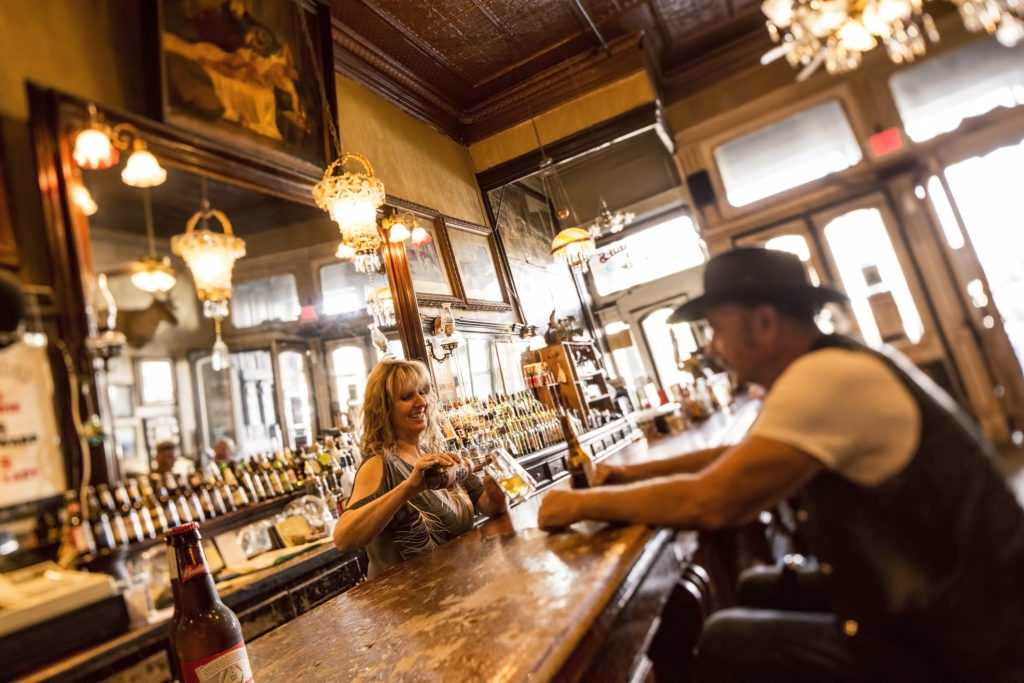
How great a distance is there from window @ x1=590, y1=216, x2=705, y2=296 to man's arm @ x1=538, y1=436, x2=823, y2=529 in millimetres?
9000

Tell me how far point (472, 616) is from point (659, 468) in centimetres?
94

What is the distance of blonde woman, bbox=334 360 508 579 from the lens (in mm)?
1919

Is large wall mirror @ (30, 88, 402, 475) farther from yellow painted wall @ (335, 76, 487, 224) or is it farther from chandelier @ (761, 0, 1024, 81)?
chandelier @ (761, 0, 1024, 81)

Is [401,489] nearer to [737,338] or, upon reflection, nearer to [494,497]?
[494,497]

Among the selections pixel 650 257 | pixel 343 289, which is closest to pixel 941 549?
pixel 343 289

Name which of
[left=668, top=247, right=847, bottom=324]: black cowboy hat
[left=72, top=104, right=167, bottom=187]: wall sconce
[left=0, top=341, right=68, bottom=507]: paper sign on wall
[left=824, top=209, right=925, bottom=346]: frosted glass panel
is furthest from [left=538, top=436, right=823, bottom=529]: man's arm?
[left=824, top=209, right=925, bottom=346]: frosted glass panel

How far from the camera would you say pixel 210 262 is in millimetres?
2875

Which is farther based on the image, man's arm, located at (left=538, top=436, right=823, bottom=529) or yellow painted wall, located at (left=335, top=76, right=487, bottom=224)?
yellow painted wall, located at (left=335, top=76, right=487, bottom=224)

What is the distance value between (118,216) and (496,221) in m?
4.34

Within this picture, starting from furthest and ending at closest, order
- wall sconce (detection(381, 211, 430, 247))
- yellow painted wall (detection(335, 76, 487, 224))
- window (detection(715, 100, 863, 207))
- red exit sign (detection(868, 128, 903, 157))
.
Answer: window (detection(715, 100, 863, 207)), red exit sign (detection(868, 128, 903, 157)), yellow painted wall (detection(335, 76, 487, 224)), wall sconce (detection(381, 211, 430, 247))

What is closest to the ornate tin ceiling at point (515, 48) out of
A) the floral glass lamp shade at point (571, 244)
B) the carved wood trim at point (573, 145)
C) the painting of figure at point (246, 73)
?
the carved wood trim at point (573, 145)

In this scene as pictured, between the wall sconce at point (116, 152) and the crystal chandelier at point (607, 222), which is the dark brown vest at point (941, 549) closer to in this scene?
the wall sconce at point (116, 152)

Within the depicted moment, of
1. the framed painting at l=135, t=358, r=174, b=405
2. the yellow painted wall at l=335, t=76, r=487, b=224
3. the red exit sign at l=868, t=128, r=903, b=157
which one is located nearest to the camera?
the framed painting at l=135, t=358, r=174, b=405

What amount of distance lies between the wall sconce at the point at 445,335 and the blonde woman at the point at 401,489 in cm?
197
